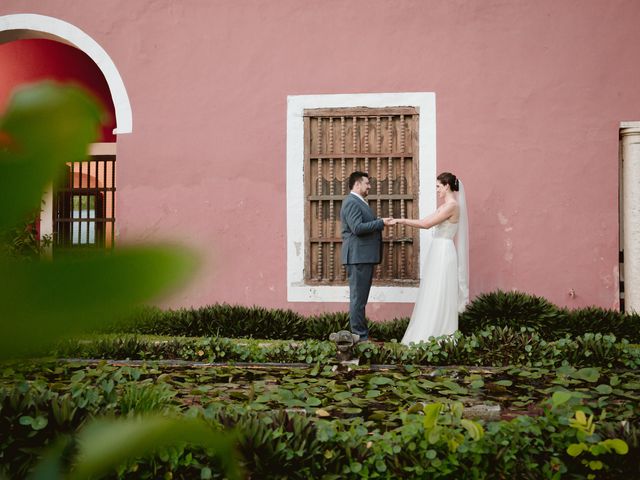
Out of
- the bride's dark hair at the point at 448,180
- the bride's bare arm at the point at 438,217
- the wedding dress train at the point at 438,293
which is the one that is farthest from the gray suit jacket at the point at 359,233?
the bride's dark hair at the point at 448,180

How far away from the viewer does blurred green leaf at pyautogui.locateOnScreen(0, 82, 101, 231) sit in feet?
0.87

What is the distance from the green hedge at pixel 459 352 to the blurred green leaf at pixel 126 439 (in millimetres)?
4527

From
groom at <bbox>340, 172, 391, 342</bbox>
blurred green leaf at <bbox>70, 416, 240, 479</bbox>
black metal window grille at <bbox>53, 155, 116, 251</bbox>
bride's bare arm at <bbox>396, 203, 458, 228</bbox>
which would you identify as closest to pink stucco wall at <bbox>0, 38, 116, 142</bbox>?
groom at <bbox>340, 172, 391, 342</bbox>

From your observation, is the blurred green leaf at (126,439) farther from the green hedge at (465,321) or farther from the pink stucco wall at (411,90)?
the pink stucco wall at (411,90)

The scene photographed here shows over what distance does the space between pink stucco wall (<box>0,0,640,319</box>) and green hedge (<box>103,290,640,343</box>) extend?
270mm

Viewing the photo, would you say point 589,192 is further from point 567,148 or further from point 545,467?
point 545,467

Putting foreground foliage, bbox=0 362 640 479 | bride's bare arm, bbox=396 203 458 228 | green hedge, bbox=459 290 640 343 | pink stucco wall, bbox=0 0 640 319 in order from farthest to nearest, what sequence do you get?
1. pink stucco wall, bbox=0 0 640 319
2. green hedge, bbox=459 290 640 343
3. bride's bare arm, bbox=396 203 458 228
4. foreground foliage, bbox=0 362 640 479

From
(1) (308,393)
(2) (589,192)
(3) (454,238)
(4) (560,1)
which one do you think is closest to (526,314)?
(3) (454,238)

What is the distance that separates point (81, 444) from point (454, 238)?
23.9 ft

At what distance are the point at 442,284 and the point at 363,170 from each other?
175 centimetres

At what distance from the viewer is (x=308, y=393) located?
12.2 feet

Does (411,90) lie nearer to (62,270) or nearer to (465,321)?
(465,321)

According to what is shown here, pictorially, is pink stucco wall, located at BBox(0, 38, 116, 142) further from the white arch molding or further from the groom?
the groom

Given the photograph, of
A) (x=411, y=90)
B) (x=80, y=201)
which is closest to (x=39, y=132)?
(x=80, y=201)
